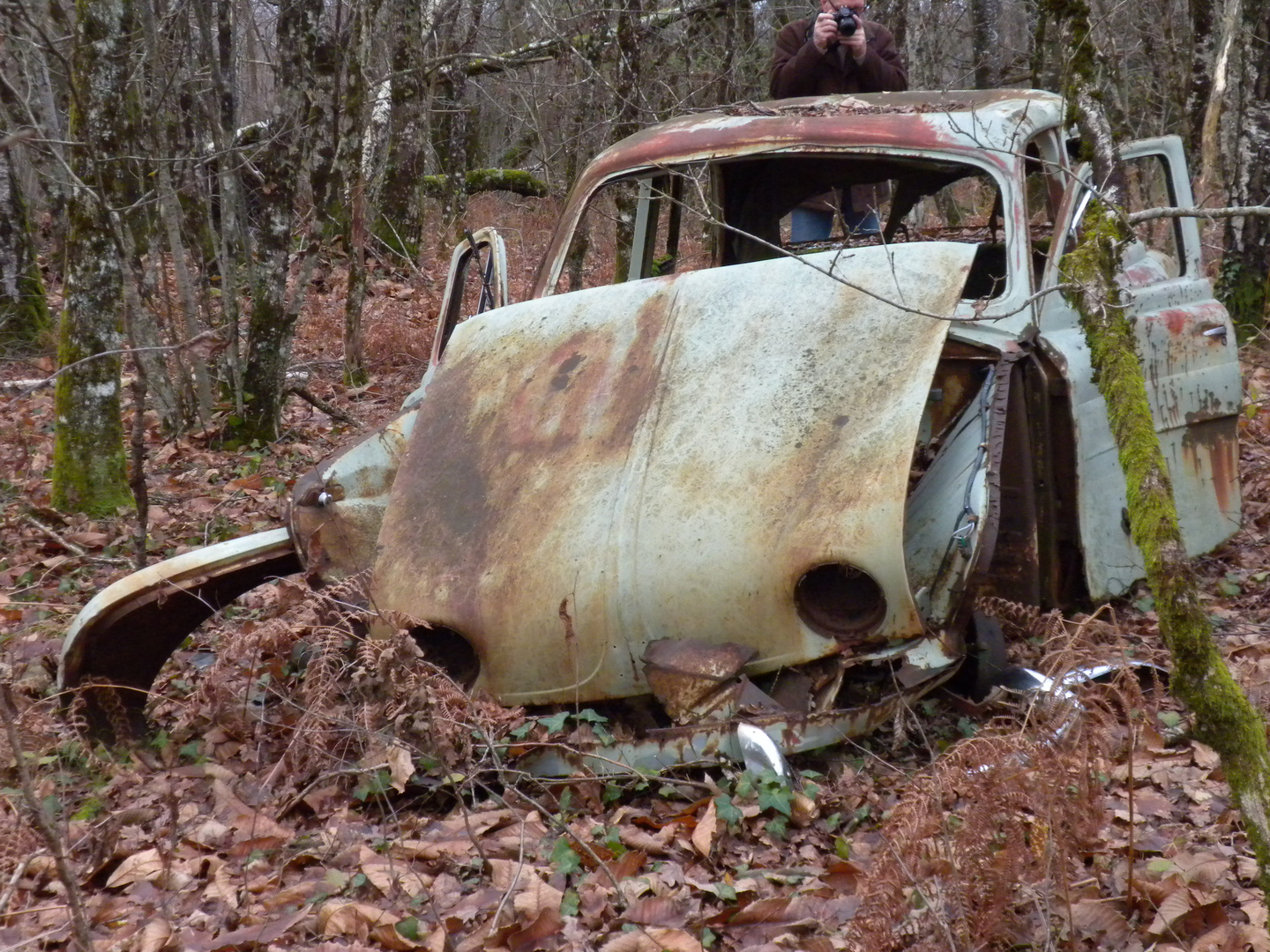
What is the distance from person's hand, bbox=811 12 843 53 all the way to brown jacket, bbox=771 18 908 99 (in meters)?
0.04

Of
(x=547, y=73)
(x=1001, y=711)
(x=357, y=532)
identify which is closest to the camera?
(x=1001, y=711)

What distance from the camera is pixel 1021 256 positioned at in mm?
3836

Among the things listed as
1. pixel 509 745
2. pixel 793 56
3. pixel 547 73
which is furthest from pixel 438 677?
pixel 547 73

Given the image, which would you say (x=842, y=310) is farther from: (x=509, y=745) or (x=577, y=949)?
(x=577, y=949)

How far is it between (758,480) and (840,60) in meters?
3.37

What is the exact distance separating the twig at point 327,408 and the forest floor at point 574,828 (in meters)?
3.21

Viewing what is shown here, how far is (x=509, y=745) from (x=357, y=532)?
3.46 ft

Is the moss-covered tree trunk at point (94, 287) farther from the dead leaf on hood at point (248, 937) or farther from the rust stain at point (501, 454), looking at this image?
the dead leaf on hood at point (248, 937)

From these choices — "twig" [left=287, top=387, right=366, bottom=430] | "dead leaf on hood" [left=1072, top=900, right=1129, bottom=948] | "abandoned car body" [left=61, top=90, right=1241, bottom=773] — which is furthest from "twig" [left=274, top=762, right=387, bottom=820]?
"twig" [left=287, top=387, right=366, bottom=430]

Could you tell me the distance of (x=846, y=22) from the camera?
18.0 feet

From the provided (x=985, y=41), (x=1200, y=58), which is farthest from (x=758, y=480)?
(x=985, y=41)

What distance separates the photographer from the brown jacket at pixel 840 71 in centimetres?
570

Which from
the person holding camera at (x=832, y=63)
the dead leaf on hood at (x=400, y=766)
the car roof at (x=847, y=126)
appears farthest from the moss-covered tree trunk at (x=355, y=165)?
the dead leaf on hood at (x=400, y=766)

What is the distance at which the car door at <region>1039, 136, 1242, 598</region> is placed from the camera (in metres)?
3.77
